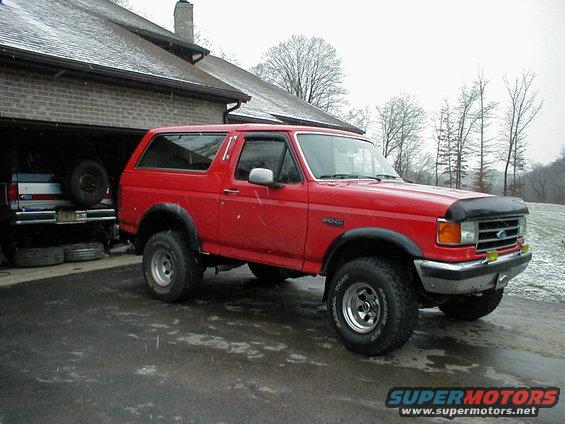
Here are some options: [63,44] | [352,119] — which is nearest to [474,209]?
[63,44]

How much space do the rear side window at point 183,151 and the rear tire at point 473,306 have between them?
3.24 metres

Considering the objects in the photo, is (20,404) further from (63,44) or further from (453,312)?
(63,44)

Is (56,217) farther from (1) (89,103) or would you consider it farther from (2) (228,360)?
(2) (228,360)

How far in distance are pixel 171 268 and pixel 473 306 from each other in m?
3.60

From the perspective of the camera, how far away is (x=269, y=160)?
16.5 ft

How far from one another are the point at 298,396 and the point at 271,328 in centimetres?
154

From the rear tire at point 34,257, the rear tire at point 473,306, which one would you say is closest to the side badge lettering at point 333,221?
the rear tire at point 473,306

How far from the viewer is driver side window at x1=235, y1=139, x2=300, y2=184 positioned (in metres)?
4.79

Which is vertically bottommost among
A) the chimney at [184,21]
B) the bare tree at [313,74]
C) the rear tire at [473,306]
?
the rear tire at [473,306]

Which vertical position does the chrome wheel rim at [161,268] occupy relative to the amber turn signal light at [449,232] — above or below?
below

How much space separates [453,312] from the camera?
211 inches

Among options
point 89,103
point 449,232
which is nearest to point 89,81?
point 89,103

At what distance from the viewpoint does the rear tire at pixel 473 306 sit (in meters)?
5.05

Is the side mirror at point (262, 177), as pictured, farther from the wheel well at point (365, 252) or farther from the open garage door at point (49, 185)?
the open garage door at point (49, 185)
